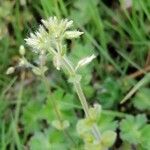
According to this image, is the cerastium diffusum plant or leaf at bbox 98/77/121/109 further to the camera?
leaf at bbox 98/77/121/109

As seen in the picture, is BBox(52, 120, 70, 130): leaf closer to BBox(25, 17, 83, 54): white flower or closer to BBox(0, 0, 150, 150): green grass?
BBox(0, 0, 150, 150): green grass

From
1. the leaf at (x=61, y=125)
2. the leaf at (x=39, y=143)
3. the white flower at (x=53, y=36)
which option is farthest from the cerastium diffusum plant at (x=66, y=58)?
the leaf at (x=39, y=143)

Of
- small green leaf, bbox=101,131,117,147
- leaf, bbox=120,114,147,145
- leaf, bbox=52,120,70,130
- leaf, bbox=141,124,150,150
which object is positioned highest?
leaf, bbox=52,120,70,130

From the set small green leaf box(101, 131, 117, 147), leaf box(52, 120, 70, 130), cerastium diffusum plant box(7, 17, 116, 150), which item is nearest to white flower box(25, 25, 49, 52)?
cerastium diffusum plant box(7, 17, 116, 150)

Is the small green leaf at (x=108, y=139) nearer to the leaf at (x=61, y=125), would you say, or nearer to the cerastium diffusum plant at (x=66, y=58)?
the cerastium diffusum plant at (x=66, y=58)

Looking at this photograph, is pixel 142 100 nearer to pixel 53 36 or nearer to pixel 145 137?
pixel 145 137

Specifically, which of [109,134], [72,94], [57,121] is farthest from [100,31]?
[109,134]

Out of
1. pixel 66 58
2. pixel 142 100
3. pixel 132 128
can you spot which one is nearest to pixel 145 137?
pixel 132 128
